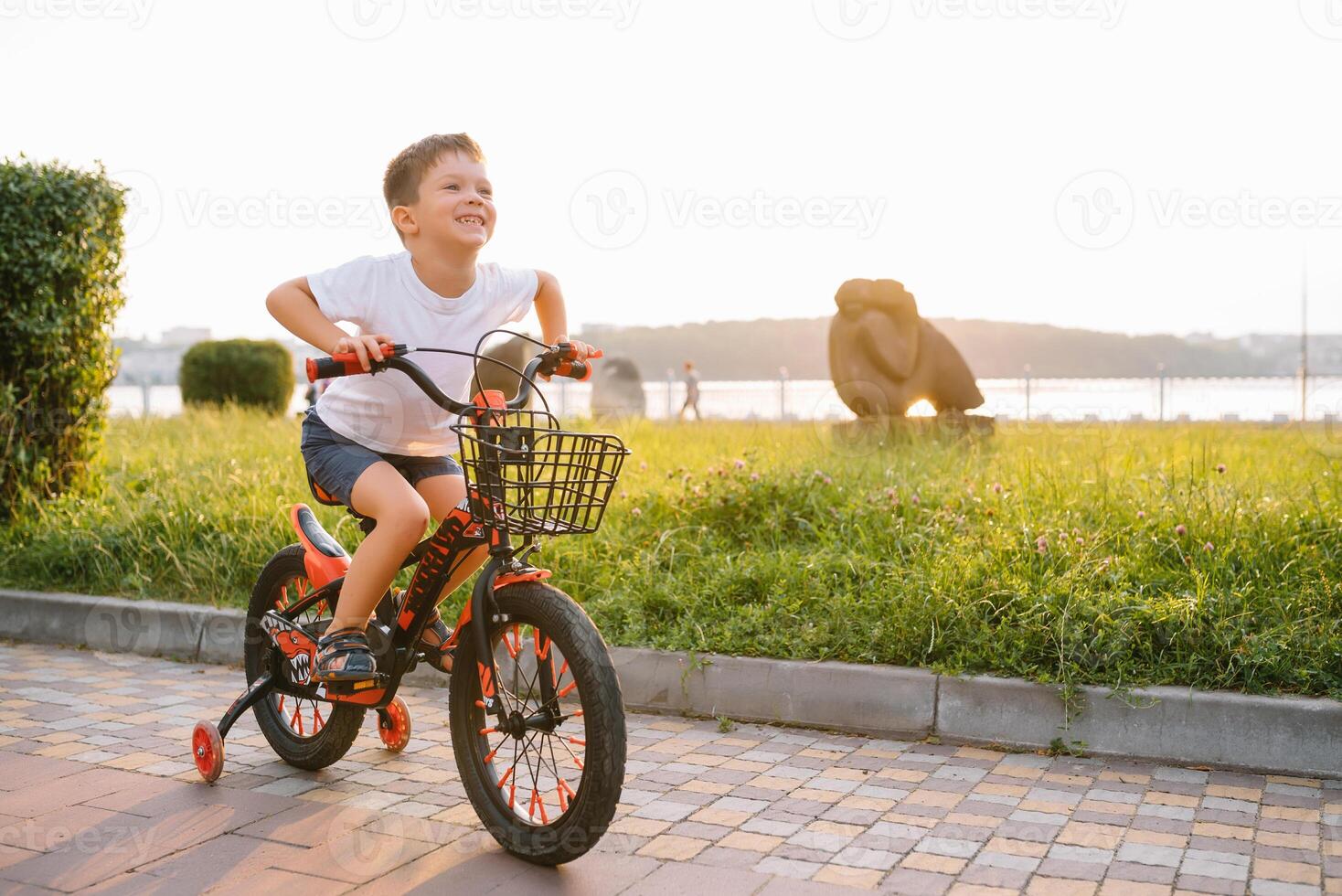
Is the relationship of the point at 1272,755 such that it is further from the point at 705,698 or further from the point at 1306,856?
the point at 705,698

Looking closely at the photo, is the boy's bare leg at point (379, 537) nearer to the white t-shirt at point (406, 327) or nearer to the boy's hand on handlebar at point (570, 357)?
the white t-shirt at point (406, 327)

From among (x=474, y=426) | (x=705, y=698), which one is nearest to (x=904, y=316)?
(x=705, y=698)

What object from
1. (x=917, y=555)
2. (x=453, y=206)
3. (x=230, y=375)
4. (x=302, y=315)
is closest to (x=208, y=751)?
(x=302, y=315)

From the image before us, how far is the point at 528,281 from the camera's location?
11.7ft

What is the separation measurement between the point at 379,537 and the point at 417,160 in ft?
3.54

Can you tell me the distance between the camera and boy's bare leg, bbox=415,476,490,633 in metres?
3.55

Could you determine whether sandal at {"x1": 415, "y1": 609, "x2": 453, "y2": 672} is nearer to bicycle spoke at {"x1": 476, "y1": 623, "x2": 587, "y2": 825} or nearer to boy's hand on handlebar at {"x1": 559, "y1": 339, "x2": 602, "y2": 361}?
bicycle spoke at {"x1": 476, "y1": 623, "x2": 587, "y2": 825}

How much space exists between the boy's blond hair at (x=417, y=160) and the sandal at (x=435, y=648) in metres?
1.23

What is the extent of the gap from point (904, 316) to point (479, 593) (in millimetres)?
8406

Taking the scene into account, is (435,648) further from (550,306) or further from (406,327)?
(550,306)

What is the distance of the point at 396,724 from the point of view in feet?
13.6

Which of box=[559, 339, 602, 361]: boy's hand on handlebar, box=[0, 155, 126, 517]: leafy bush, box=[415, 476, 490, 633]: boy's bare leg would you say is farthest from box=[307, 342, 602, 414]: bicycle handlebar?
box=[0, 155, 126, 517]: leafy bush

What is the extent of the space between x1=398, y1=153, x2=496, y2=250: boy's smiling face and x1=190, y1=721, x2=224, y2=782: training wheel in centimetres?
172

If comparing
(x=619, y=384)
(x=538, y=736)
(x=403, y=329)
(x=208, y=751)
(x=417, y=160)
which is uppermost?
(x=417, y=160)
